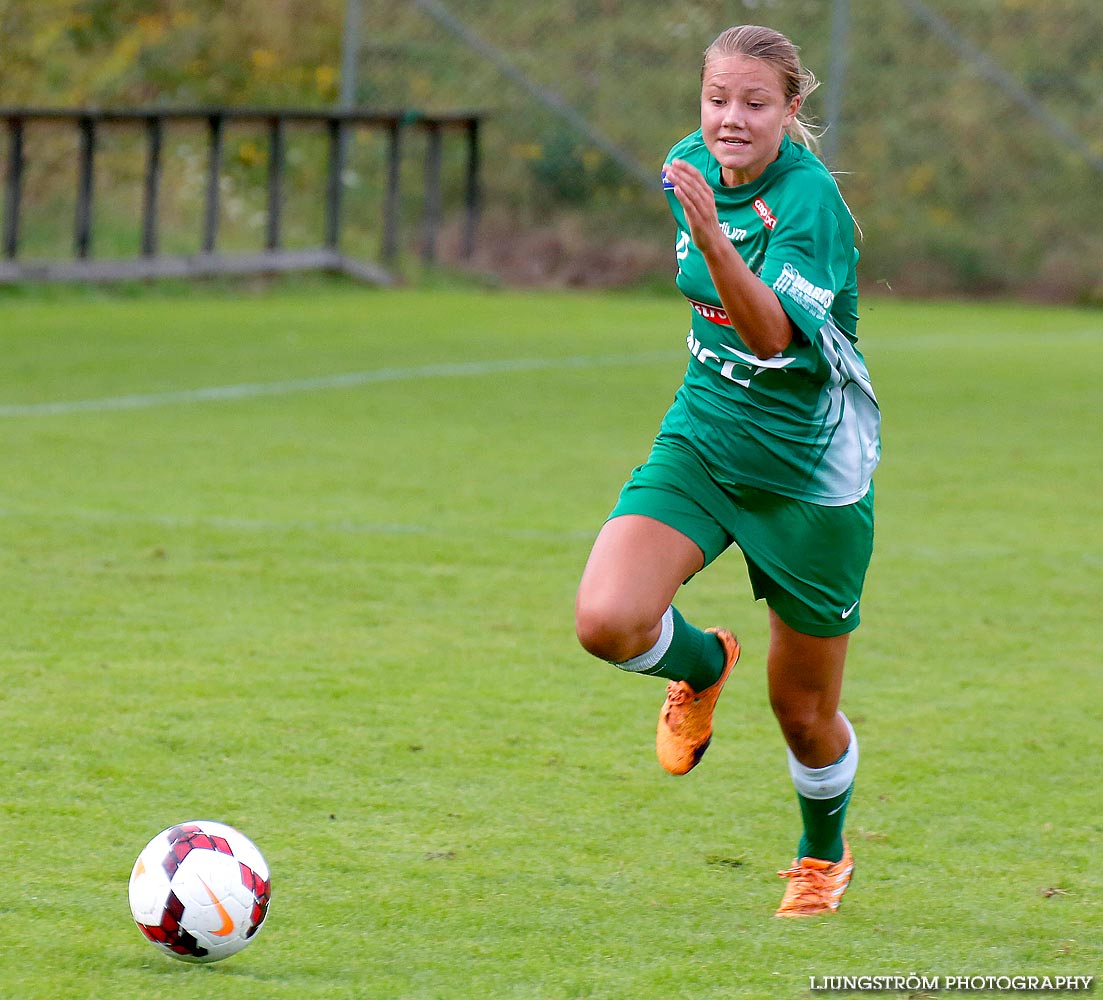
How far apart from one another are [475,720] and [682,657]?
135 cm

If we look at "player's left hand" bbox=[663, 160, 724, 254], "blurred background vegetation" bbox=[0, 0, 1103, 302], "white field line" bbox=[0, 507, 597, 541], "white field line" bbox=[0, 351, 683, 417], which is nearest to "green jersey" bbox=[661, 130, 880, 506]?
"player's left hand" bbox=[663, 160, 724, 254]

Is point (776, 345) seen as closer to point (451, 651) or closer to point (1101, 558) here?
point (451, 651)

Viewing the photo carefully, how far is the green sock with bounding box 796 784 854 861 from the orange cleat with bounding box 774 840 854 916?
2 centimetres

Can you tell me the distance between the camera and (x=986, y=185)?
894 inches

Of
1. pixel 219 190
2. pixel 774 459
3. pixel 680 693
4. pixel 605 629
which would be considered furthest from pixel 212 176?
pixel 605 629

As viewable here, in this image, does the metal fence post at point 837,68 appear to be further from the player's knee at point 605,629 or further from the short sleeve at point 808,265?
the player's knee at point 605,629

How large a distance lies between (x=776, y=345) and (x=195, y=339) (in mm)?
11880

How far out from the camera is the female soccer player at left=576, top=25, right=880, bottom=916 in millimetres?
3576

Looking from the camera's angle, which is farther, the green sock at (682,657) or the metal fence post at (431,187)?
the metal fence post at (431,187)

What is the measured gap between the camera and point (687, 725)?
410 centimetres

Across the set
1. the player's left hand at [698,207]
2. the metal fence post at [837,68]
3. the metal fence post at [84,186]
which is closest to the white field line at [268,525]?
the player's left hand at [698,207]

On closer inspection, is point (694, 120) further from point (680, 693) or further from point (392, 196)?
point (680, 693)

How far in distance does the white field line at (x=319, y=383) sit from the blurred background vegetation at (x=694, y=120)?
7.67 m

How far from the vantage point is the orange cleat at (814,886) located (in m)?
3.82
